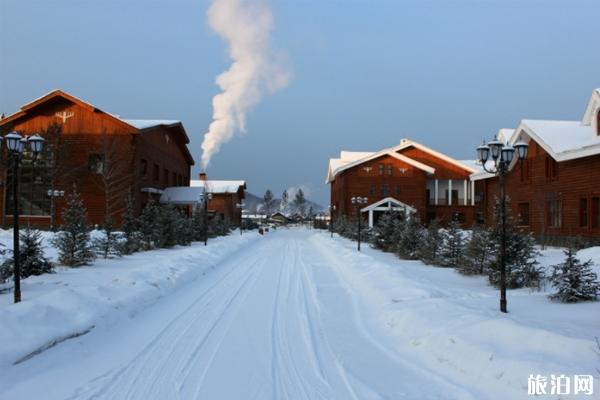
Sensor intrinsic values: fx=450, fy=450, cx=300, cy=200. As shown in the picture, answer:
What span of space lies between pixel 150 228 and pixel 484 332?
18.8m

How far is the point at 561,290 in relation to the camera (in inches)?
359

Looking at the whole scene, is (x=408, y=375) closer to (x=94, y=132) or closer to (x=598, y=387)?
(x=598, y=387)

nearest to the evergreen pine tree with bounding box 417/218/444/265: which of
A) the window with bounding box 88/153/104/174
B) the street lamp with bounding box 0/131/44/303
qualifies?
the street lamp with bounding box 0/131/44/303

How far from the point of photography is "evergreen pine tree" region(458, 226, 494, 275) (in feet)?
43.7

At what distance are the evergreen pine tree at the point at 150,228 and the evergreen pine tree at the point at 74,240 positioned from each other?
657 cm

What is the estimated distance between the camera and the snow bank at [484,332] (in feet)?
16.3

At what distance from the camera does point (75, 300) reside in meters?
7.60

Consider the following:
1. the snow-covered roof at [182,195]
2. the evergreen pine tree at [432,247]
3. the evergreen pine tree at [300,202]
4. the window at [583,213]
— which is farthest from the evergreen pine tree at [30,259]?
the evergreen pine tree at [300,202]

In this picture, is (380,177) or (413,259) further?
(380,177)

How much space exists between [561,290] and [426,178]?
139 ft

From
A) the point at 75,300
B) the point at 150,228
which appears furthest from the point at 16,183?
the point at 150,228

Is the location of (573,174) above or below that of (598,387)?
above

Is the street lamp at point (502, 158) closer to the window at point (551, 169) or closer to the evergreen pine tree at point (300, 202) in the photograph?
the window at point (551, 169)

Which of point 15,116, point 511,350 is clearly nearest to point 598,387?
point 511,350
